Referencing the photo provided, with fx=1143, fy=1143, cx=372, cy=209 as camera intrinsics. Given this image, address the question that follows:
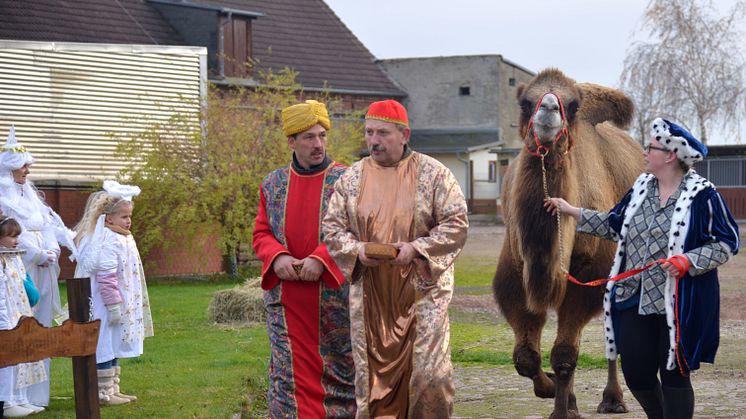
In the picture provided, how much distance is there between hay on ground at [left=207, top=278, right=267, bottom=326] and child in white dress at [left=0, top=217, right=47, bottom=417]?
20.2ft

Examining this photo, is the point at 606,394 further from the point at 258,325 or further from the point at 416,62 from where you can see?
the point at 416,62

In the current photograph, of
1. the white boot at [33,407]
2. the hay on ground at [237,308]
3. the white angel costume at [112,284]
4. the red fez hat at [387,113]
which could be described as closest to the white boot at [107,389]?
the white angel costume at [112,284]

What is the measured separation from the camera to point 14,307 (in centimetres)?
819

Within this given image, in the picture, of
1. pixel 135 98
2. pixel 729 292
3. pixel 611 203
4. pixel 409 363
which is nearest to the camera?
pixel 409 363

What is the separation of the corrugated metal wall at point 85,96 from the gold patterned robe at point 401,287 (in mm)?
17599

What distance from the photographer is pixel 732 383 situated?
994 centimetres

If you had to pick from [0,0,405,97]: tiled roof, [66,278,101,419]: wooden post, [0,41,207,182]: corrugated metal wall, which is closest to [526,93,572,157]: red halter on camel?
[66,278,101,419]: wooden post

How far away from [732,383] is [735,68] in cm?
4250

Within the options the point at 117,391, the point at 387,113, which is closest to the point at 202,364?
the point at 117,391

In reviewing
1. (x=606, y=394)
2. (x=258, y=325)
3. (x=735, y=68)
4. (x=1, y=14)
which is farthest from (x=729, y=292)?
(x=735, y=68)

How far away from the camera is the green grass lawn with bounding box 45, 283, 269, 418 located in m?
8.61

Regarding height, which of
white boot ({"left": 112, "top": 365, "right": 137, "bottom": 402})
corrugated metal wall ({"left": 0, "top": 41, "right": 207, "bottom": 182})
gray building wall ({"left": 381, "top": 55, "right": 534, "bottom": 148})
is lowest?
white boot ({"left": 112, "top": 365, "right": 137, "bottom": 402})

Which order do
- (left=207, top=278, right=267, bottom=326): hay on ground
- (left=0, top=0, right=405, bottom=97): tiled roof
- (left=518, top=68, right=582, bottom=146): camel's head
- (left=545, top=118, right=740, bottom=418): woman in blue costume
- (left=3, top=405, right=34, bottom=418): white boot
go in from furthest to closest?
1. (left=0, top=0, right=405, bottom=97): tiled roof
2. (left=207, top=278, right=267, bottom=326): hay on ground
3. (left=3, top=405, right=34, bottom=418): white boot
4. (left=518, top=68, right=582, bottom=146): camel's head
5. (left=545, top=118, right=740, bottom=418): woman in blue costume

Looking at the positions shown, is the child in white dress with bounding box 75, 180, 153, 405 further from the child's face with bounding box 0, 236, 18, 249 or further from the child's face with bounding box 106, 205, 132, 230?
the child's face with bounding box 0, 236, 18, 249
